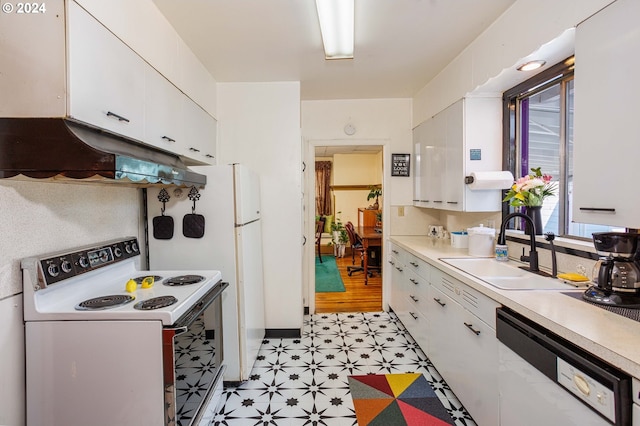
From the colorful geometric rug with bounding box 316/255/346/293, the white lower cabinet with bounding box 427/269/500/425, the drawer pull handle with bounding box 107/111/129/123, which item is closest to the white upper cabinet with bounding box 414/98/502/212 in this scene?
the white lower cabinet with bounding box 427/269/500/425

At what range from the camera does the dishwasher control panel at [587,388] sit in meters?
0.93

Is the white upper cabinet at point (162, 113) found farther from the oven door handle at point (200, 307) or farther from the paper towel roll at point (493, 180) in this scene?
the paper towel roll at point (493, 180)

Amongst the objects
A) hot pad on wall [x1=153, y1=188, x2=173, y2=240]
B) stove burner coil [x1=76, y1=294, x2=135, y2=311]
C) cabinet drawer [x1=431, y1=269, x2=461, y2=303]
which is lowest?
cabinet drawer [x1=431, y1=269, x2=461, y2=303]

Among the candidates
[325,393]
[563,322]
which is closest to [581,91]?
[563,322]

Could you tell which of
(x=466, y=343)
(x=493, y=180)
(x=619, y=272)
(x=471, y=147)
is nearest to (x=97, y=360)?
(x=466, y=343)

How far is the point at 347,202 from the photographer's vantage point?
298 inches

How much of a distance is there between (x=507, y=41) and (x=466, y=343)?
1815 mm

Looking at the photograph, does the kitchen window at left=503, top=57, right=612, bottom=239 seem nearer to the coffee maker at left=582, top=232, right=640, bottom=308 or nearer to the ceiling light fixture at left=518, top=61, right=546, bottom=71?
the ceiling light fixture at left=518, top=61, right=546, bottom=71

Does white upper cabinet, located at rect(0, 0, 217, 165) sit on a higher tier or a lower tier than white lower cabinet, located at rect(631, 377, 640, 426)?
higher

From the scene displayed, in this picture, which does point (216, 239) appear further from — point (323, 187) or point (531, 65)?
point (323, 187)

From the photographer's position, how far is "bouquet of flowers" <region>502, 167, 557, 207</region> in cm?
201

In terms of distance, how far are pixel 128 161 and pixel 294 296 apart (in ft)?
7.03

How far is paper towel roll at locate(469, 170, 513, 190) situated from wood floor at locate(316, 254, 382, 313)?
6.56ft

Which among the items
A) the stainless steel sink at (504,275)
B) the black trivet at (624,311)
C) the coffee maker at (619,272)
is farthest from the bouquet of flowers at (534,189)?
the black trivet at (624,311)
